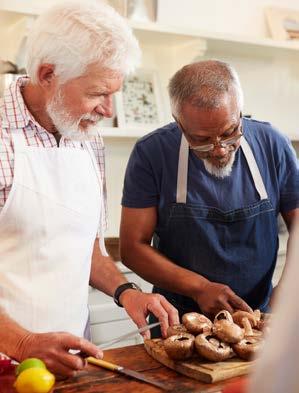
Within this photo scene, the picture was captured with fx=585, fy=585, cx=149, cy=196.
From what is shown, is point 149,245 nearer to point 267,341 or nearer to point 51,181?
point 51,181

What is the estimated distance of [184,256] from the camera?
1.89m

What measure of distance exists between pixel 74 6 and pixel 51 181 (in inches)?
18.3

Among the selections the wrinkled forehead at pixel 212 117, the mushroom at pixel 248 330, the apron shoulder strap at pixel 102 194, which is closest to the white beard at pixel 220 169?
the wrinkled forehead at pixel 212 117

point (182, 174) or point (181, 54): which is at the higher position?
point (181, 54)

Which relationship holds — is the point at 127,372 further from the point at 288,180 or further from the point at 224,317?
the point at 288,180

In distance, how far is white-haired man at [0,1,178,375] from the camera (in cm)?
148

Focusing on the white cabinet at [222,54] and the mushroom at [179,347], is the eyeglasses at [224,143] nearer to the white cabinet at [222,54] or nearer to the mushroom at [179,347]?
the mushroom at [179,347]

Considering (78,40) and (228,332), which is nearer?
(228,332)

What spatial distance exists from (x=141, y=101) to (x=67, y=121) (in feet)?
6.20

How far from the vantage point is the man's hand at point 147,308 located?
1.51 m

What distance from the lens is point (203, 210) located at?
6.17 ft

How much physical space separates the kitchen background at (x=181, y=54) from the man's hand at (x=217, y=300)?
45.5 inches

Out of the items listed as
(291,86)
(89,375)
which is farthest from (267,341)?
(291,86)

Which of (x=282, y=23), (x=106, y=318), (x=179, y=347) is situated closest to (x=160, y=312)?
Answer: (x=179, y=347)
